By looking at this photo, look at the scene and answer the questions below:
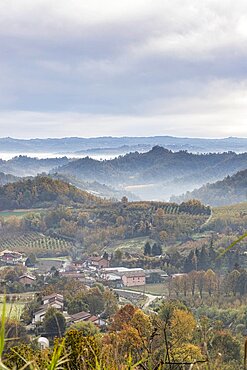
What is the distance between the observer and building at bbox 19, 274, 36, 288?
107 ft

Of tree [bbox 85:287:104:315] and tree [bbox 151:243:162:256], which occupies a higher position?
tree [bbox 85:287:104:315]

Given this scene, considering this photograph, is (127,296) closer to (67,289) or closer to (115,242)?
(67,289)

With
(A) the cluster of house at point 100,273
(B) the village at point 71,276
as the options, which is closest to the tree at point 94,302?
(B) the village at point 71,276

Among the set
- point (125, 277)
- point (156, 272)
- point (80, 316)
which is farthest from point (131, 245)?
point (80, 316)

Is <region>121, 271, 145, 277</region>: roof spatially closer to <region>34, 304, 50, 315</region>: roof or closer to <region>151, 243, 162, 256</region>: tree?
<region>151, 243, 162, 256</region>: tree

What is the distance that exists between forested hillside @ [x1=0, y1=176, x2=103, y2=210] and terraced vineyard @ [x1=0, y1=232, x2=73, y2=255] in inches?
405

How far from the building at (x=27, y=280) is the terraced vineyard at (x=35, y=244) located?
11.8m

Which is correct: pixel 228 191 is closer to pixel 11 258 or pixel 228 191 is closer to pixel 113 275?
pixel 11 258

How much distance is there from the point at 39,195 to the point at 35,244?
14.7m

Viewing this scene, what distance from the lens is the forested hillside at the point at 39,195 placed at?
206ft

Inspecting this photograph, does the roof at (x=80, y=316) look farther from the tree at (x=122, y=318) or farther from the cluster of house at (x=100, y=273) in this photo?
the cluster of house at (x=100, y=273)

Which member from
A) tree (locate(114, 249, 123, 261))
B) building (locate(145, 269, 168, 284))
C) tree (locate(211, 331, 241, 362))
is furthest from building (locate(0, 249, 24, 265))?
tree (locate(211, 331, 241, 362))

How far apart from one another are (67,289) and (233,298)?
340 inches

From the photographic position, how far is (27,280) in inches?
1320
